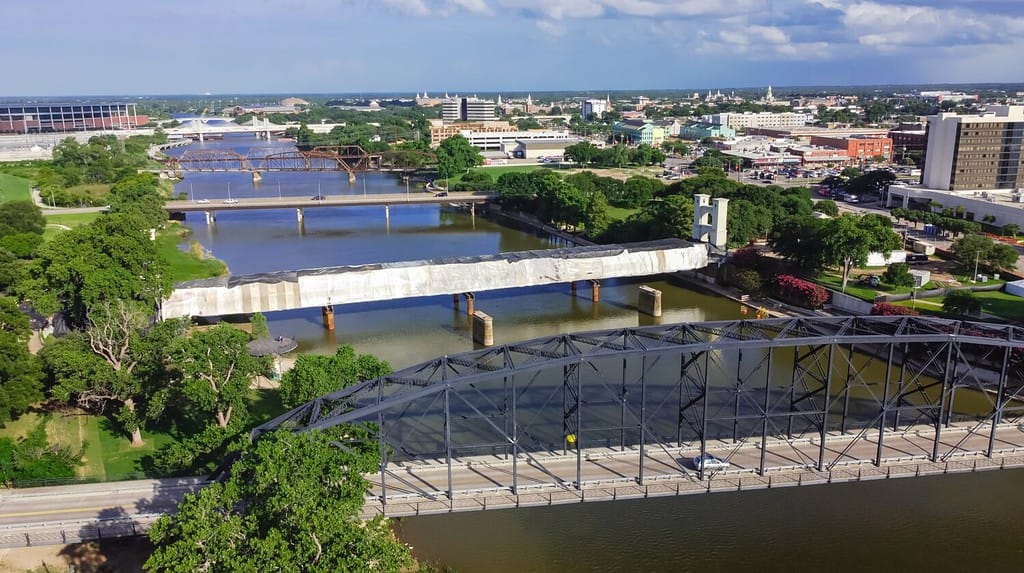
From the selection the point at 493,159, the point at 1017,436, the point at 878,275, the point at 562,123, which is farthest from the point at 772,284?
the point at 562,123

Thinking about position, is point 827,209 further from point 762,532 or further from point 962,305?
point 762,532

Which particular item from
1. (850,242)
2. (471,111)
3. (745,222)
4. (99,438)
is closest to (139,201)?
(99,438)

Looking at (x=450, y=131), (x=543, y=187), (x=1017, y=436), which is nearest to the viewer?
(x=1017, y=436)

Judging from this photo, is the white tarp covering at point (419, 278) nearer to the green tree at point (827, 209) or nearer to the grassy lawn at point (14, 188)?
the green tree at point (827, 209)

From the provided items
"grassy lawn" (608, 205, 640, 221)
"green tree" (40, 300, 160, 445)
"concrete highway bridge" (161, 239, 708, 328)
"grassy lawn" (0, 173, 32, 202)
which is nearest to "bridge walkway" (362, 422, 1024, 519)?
"green tree" (40, 300, 160, 445)

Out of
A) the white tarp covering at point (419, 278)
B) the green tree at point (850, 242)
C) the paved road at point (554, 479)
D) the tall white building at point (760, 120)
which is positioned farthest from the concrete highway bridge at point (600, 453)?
the tall white building at point (760, 120)

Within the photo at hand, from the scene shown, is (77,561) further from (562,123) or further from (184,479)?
(562,123)

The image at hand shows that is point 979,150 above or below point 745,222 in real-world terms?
above
